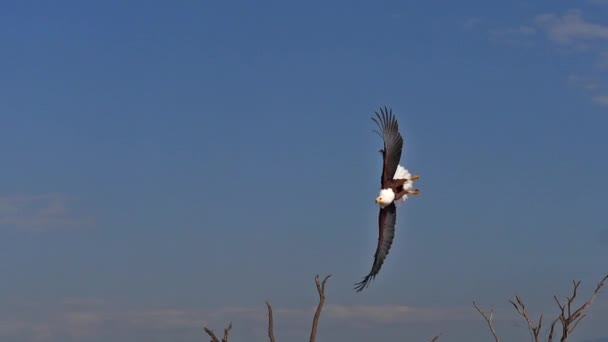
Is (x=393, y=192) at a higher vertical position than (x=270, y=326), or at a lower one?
higher

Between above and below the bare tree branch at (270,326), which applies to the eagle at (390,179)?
Result: above

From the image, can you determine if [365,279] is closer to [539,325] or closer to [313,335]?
[313,335]

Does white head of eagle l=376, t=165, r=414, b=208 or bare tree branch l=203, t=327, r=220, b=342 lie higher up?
white head of eagle l=376, t=165, r=414, b=208

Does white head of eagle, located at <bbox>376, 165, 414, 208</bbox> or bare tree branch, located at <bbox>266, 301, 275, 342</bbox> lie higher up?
white head of eagle, located at <bbox>376, 165, 414, 208</bbox>

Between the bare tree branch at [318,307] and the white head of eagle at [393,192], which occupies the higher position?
the white head of eagle at [393,192]

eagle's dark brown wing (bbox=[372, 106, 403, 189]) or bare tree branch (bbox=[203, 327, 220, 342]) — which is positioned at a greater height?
eagle's dark brown wing (bbox=[372, 106, 403, 189])

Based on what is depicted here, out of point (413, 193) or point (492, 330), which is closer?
point (413, 193)

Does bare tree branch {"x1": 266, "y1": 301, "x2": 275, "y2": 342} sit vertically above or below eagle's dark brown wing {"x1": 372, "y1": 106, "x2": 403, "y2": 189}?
below

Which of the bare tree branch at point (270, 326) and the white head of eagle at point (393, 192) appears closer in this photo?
the bare tree branch at point (270, 326)

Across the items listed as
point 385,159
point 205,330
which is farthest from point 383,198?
point 205,330

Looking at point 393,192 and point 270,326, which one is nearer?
point 270,326

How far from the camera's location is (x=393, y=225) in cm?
2073

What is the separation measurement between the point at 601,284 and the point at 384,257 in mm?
6407

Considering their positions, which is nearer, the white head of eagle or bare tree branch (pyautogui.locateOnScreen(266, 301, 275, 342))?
bare tree branch (pyautogui.locateOnScreen(266, 301, 275, 342))
